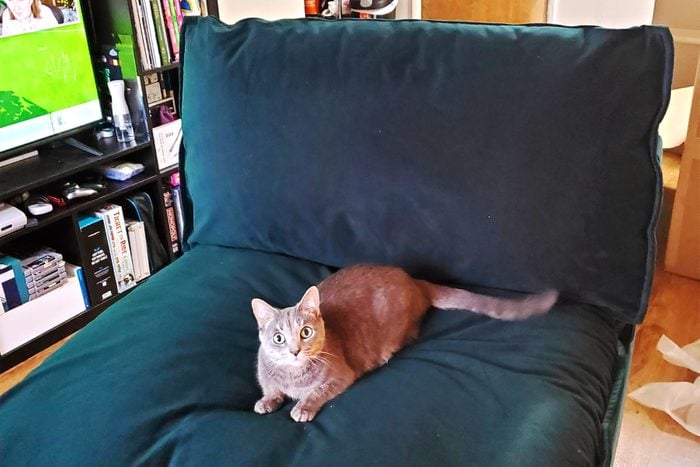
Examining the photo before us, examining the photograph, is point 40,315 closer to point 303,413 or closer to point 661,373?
point 303,413

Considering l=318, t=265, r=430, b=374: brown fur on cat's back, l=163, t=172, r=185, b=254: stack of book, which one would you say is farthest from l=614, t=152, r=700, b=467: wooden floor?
l=163, t=172, r=185, b=254: stack of book

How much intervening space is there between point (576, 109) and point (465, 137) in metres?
0.21

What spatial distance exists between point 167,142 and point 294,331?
1369mm

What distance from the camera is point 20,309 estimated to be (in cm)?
201

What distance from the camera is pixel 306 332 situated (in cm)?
119

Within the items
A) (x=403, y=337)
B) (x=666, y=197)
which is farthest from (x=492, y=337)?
(x=666, y=197)

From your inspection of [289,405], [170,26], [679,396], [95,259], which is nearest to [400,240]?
[289,405]

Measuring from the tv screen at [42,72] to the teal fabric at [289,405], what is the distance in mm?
901

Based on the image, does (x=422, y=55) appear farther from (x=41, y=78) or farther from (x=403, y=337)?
(x=41, y=78)

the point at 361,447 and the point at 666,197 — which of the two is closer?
the point at 361,447

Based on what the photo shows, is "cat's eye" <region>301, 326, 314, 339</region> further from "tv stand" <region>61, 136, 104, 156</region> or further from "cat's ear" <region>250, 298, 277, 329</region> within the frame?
"tv stand" <region>61, 136, 104, 156</region>

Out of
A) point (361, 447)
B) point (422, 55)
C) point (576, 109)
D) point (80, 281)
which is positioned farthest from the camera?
point (80, 281)

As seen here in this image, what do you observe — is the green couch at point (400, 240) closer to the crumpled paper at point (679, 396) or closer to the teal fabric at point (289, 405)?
the teal fabric at point (289, 405)

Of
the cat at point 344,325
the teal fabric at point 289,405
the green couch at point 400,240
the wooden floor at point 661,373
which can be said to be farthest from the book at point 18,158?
the wooden floor at point 661,373
